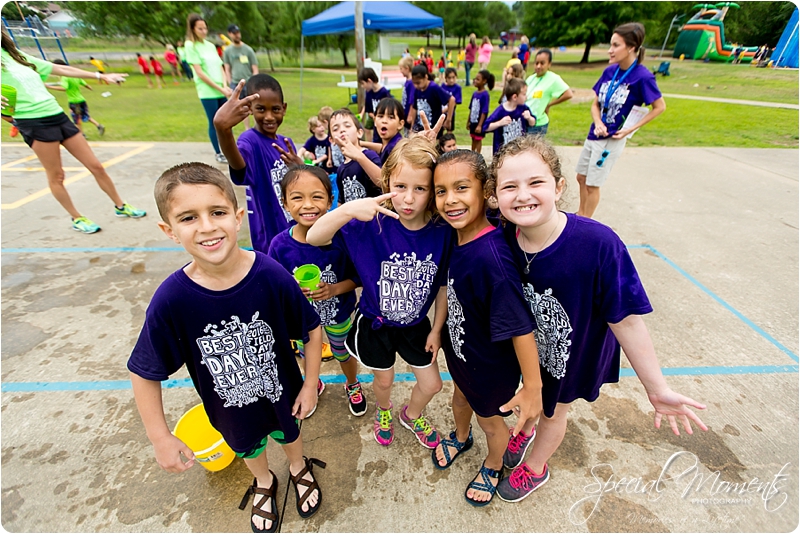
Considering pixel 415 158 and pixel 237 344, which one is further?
pixel 415 158

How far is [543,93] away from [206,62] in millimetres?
4658

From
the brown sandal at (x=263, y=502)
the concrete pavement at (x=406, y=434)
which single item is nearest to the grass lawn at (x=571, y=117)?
the concrete pavement at (x=406, y=434)

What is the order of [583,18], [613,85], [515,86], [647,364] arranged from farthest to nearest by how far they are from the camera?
1. [583,18]
2. [515,86]
3. [613,85]
4. [647,364]

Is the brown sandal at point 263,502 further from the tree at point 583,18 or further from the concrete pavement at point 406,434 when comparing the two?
the tree at point 583,18

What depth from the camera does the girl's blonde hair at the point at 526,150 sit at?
1299 millimetres

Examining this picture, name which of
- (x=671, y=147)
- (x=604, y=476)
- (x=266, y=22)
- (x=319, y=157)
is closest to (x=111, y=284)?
(x=319, y=157)

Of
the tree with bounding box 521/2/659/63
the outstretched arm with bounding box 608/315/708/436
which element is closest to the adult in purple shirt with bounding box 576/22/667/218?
the outstretched arm with bounding box 608/315/708/436

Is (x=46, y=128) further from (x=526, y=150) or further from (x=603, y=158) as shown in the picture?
(x=603, y=158)

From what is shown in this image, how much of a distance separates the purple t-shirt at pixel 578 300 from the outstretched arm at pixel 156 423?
4.48 ft

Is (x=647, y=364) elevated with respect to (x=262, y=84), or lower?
lower

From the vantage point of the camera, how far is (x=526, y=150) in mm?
1286

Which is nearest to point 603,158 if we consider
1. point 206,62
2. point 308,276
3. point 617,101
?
point 617,101

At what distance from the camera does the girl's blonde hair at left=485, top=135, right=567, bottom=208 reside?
1299 millimetres

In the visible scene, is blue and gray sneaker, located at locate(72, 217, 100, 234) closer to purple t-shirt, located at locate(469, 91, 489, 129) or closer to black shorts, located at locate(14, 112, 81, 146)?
black shorts, located at locate(14, 112, 81, 146)
